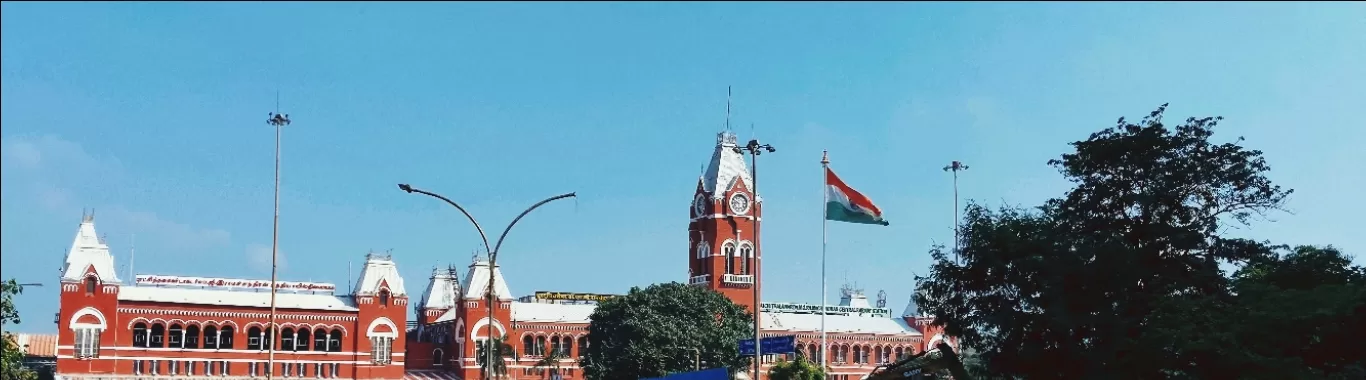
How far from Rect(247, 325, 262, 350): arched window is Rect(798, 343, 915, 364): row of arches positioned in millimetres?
44660

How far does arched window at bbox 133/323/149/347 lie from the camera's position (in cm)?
8406

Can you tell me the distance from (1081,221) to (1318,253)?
23.1 ft

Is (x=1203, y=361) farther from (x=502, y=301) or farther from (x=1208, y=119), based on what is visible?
(x=502, y=301)

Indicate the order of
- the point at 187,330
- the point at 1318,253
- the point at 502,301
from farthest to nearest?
the point at 502,301, the point at 187,330, the point at 1318,253

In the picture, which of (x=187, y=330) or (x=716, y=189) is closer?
(x=187, y=330)

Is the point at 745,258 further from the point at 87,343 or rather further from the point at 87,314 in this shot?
the point at 87,343

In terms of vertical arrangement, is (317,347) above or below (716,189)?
below

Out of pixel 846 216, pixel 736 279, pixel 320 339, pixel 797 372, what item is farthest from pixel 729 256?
pixel 846 216

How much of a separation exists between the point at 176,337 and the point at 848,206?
47.0 meters

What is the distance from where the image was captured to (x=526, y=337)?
99.4 meters

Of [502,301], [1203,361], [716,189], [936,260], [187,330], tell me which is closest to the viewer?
[1203,361]

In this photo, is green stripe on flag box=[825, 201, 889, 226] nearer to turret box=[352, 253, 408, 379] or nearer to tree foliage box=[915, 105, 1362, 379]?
tree foliage box=[915, 105, 1362, 379]

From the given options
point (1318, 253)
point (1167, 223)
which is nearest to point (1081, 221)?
point (1167, 223)

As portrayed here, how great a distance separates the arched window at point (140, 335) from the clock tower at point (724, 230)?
39.9 m
